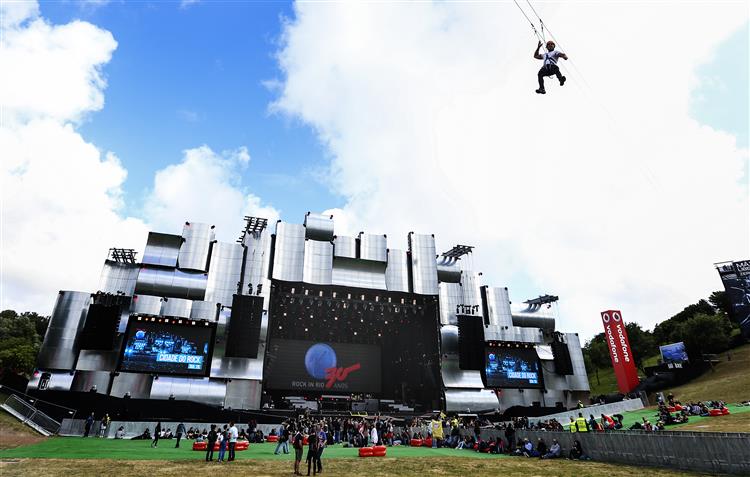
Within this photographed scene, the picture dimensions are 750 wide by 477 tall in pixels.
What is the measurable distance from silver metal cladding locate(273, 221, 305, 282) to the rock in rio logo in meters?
8.67

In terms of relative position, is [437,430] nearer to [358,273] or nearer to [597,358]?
[358,273]

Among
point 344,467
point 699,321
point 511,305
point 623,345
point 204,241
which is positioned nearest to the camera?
point 344,467

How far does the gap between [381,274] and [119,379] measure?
25.1m

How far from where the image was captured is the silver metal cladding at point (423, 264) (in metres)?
44.7

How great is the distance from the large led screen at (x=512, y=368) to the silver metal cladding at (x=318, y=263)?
18721 mm

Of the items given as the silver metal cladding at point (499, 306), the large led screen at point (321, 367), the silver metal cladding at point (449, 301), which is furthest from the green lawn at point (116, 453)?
the silver metal cladding at point (499, 306)

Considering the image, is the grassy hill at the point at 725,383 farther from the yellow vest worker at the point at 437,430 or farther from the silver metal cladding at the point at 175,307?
the silver metal cladding at the point at 175,307

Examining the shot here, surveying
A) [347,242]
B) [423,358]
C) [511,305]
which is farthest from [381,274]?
[511,305]

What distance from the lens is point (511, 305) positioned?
50.6 m

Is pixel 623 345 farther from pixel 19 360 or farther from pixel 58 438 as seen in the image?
pixel 19 360

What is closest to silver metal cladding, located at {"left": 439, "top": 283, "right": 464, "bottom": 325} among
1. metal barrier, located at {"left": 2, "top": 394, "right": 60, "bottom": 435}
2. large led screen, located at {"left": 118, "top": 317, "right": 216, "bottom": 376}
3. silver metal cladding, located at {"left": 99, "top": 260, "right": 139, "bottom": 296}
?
large led screen, located at {"left": 118, "top": 317, "right": 216, "bottom": 376}

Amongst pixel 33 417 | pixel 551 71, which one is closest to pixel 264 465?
pixel 551 71

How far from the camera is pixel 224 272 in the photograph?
41.4 metres

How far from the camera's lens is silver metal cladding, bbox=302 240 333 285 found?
137 ft
